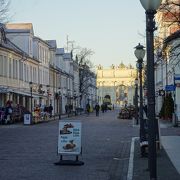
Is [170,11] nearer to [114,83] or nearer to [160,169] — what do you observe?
[160,169]

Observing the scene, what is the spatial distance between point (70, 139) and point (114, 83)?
15370 cm

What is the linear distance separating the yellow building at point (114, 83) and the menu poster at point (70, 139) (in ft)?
464

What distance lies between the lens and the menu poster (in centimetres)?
1664

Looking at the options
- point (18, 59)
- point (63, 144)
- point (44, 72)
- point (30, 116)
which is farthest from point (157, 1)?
point (44, 72)

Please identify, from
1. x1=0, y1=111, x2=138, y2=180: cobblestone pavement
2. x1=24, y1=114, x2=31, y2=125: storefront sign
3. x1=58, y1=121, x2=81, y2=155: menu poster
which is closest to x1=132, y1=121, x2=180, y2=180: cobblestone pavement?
x1=0, y1=111, x2=138, y2=180: cobblestone pavement

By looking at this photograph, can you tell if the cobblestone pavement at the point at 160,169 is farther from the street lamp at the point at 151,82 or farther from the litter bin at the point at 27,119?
the litter bin at the point at 27,119

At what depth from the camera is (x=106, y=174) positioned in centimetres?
1470

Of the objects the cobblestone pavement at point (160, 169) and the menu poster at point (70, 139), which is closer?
the cobblestone pavement at point (160, 169)

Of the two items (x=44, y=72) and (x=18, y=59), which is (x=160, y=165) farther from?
(x=44, y=72)

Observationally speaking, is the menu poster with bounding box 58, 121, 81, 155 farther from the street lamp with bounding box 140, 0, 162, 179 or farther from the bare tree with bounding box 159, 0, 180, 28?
the bare tree with bounding box 159, 0, 180, 28

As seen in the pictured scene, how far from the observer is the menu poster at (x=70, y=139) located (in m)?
16.6

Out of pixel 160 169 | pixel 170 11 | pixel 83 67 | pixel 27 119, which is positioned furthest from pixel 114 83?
pixel 160 169

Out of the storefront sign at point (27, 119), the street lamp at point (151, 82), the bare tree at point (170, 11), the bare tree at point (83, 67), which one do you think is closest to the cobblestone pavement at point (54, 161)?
the street lamp at point (151, 82)

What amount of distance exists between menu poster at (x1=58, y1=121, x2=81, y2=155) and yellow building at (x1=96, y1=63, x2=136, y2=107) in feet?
464
